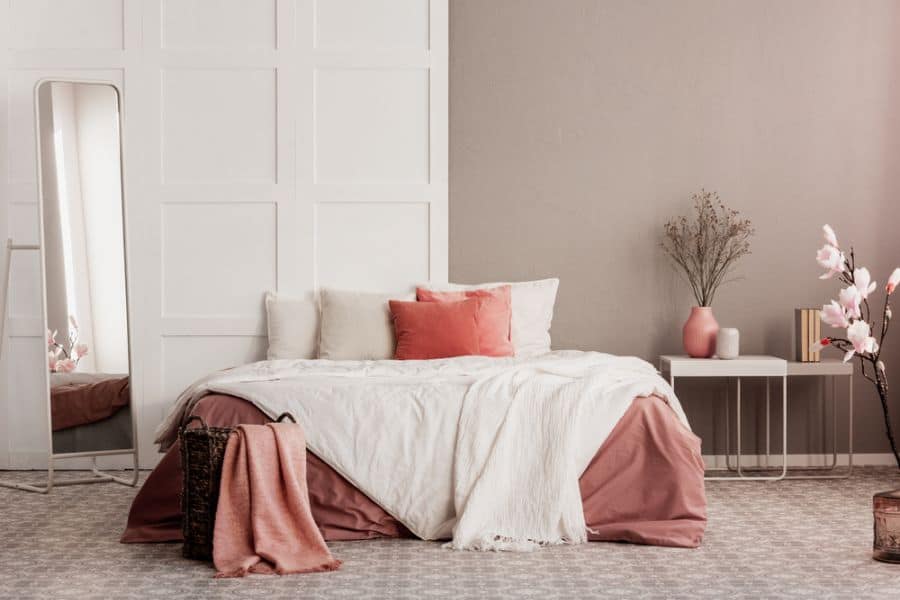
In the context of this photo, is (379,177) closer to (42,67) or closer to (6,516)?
(42,67)

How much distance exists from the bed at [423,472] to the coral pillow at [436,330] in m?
1.08

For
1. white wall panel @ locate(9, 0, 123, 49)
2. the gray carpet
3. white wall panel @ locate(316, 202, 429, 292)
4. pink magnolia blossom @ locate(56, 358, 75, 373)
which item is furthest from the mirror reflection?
white wall panel @ locate(316, 202, 429, 292)

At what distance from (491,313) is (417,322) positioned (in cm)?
38

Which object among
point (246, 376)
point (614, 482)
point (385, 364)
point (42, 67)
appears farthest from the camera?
point (42, 67)

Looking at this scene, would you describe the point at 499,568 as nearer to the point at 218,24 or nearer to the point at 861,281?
the point at 861,281

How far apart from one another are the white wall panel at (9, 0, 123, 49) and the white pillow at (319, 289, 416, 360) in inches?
73.6

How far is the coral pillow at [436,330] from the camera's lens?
5.07 meters

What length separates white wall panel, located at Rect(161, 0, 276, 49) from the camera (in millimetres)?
5586

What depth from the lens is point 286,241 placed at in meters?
5.61

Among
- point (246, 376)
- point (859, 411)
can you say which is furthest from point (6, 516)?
point (859, 411)

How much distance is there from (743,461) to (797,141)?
1.74 m

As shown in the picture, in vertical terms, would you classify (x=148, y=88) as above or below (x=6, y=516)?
above

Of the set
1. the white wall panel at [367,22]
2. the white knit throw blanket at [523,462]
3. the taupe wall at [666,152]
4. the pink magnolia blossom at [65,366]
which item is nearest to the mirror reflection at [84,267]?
the pink magnolia blossom at [65,366]

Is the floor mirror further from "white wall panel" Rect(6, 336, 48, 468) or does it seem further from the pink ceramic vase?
the pink ceramic vase
